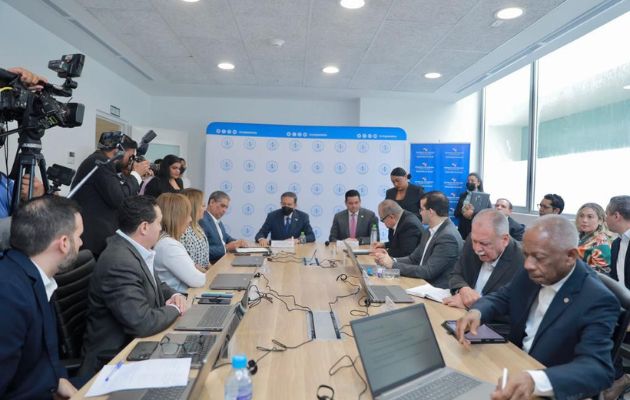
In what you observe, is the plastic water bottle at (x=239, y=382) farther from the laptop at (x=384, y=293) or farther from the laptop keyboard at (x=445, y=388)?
the laptop at (x=384, y=293)

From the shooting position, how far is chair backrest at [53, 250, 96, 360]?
191 cm

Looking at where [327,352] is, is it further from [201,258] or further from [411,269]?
[201,258]

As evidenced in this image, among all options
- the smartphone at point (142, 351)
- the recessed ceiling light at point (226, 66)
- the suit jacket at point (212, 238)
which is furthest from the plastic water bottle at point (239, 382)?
the recessed ceiling light at point (226, 66)

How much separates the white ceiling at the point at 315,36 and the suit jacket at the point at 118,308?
8.14ft

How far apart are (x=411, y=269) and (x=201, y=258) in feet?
5.27

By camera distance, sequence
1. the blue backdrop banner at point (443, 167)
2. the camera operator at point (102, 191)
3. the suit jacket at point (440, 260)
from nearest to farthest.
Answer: the suit jacket at point (440, 260), the camera operator at point (102, 191), the blue backdrop banner at point (443, 167)

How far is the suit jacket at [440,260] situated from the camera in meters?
2.89

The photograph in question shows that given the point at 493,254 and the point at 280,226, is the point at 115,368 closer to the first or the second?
the point at 493,254

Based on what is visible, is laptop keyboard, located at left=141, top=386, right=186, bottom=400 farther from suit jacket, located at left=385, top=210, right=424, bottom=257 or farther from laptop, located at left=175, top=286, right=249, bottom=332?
suit jacket, located at left=385, top=210, right=424, bottom=257

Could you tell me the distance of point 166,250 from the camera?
2.45 metres

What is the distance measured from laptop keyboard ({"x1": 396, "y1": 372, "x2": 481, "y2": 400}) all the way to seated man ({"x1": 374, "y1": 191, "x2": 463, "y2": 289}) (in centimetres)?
154

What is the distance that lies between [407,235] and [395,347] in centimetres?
274

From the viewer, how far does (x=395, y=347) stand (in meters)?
1.29

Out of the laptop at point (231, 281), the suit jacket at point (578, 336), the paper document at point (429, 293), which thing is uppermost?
the suit jacket at point (578, 336)
